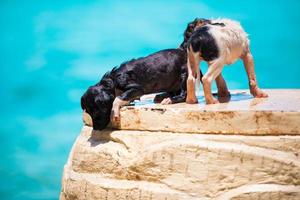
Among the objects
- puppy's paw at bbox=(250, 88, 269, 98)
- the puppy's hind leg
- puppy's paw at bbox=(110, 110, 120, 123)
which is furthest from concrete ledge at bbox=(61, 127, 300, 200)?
puppy's paw at bbox=(250, 88, 269, 98)

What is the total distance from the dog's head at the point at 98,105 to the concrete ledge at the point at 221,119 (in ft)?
0.42

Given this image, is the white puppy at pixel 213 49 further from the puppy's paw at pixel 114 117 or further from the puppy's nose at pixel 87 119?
the puppy's nose at pixel 87 119

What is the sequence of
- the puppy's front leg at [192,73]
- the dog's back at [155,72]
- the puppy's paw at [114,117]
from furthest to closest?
1. the dog's back at [155,72]
2. the puppy's front leg at [192,73]
3. the puppy's paw at [114,117]

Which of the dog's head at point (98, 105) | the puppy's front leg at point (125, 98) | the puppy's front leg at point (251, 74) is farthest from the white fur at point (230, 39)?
the dog's head at point (98, 105)

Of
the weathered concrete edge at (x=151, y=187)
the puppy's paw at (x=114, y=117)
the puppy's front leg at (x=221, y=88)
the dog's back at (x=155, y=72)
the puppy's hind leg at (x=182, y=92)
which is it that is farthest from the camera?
the puppy's front leg at (x=221, y=88)

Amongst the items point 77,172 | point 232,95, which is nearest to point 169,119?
point 77,172

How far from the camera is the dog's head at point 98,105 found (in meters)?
4.63

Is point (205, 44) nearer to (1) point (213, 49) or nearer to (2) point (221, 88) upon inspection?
(1) point (213, 49)

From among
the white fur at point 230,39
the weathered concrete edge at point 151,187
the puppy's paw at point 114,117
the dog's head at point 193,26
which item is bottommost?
the weathered concrete edge at point 151,187

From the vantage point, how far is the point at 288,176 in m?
4.01

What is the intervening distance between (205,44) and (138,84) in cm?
77

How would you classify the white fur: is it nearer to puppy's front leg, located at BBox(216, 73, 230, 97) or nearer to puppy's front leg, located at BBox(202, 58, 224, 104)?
puppy's front leg, located at BBox(202, 58, 224, 104)

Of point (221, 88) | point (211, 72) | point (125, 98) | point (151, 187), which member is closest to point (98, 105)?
point (125, 98)

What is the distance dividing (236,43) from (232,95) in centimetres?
92
